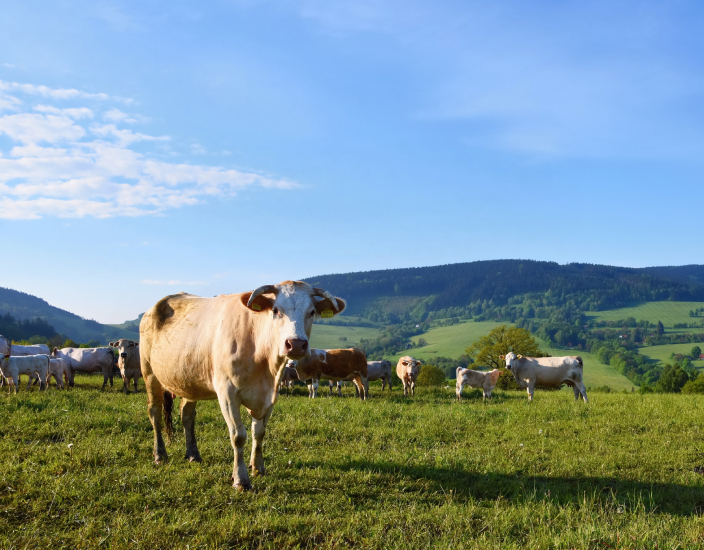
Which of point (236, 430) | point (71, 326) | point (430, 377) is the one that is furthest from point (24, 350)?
point (71, 326)

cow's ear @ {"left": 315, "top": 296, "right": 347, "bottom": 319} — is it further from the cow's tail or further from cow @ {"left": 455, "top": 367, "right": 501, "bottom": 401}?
cow @ {"left": 455, "top": 367, "right": 501, "bottom": 401}

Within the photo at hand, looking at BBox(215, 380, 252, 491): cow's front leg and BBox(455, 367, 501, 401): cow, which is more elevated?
BBox(215, 380, 252, 491): cow's front leg

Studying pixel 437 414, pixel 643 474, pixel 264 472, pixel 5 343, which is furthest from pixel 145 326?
pixel 5 343

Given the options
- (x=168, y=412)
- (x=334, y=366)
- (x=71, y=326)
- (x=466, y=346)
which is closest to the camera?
(x=168, y=412)

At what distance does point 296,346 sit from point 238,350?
1234 mm

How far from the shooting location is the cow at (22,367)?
17.8m

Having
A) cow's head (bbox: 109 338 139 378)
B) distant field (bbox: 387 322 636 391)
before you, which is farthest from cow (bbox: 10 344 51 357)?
distant field (bbox: 387 322 636 391)

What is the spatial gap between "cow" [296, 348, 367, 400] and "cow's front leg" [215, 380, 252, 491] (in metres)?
14.5

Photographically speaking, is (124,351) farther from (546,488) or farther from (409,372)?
(546,488)

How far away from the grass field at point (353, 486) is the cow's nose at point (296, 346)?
6.11 feet

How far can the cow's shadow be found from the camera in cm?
664

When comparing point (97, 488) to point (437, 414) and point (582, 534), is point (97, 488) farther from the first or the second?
point (437, 414)

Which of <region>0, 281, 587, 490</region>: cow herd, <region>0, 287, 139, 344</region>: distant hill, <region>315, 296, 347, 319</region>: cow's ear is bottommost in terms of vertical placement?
<region>0, 287, 139, 344</region>: distant hill

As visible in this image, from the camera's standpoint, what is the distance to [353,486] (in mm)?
6734
